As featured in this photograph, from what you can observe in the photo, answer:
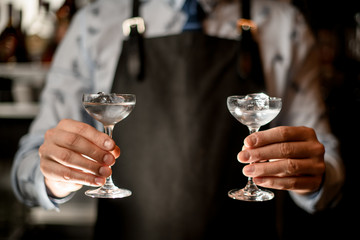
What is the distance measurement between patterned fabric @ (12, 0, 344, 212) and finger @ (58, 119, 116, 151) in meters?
0.43

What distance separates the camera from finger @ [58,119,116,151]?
781 mm

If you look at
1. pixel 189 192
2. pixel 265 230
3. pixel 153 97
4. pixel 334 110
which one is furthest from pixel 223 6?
pixel 334 110

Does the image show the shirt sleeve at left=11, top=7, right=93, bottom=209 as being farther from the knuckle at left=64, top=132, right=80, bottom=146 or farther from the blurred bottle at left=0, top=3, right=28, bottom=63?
the blurred bottle at left=0, top=3, right=28, bottom=63

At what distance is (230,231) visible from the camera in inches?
46.1

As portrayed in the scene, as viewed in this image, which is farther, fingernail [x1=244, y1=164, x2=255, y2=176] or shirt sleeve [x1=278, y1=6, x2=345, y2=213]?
shirt sleeve [x1=278, y1=6, x2=345, y2=213]

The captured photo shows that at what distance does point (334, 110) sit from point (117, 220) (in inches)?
50.4

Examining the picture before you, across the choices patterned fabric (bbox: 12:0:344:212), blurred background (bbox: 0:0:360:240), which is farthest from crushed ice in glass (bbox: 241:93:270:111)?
blurred background (bbox: 0:0:360:240)

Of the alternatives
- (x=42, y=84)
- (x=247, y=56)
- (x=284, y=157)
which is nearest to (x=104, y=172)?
(x=284, y=157)

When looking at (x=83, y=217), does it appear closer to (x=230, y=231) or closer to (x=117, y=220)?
(x=117, y=220)

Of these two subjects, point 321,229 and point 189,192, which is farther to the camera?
point 321,229

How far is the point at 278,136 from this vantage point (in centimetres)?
82

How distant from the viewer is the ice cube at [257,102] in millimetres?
842

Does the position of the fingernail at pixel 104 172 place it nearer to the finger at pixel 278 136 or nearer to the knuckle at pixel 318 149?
the finger at pixel 278 136

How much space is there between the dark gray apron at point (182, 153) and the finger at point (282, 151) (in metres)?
0.31
